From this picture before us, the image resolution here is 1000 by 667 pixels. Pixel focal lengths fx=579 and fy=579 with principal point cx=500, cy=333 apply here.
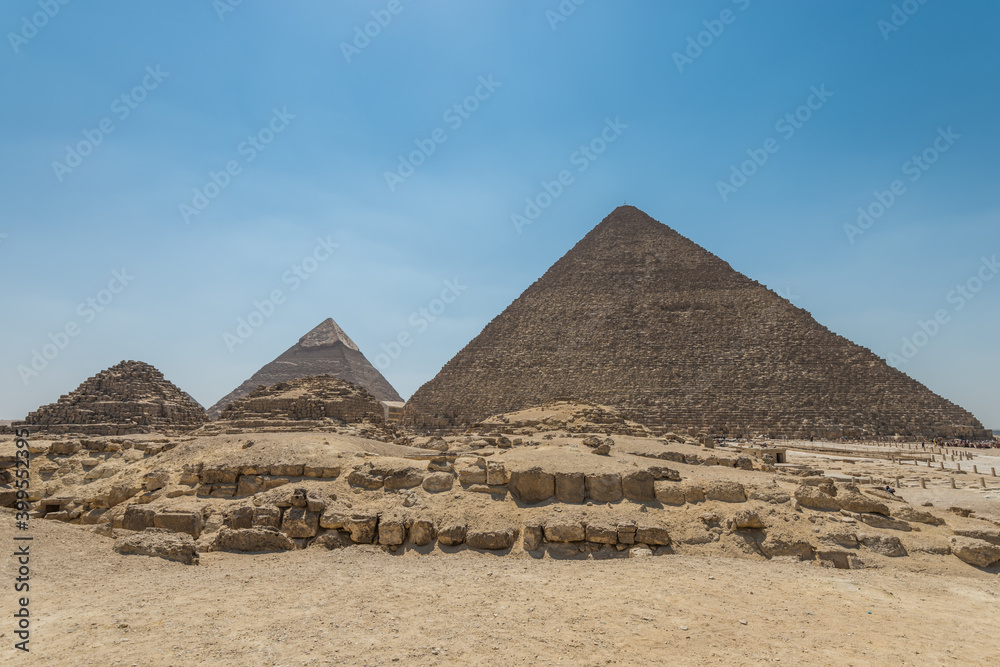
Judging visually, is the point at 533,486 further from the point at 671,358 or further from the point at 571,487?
the point at 671,358

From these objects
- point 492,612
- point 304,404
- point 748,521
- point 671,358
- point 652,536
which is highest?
point 671,358

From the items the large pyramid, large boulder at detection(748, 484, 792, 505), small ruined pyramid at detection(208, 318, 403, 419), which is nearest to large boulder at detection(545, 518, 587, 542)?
large boulder at detection(748, 484, 792, 505)

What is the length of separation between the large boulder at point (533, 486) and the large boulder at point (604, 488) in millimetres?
388

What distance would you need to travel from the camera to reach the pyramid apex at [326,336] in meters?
72.3

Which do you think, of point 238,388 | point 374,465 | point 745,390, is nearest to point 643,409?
point 745,390

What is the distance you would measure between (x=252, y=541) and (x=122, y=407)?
2618 cm

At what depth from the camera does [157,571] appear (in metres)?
4.76

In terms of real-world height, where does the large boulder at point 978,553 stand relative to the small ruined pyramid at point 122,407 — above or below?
below

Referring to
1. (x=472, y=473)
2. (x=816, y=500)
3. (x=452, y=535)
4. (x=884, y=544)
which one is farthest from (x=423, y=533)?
(x=884, y=544)

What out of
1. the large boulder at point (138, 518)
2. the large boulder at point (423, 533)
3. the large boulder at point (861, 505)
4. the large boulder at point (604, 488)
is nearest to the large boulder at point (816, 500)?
the large boulder at point (861, 505)

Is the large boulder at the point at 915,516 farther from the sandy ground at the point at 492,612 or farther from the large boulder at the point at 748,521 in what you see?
the large boulder at the point at 748,521

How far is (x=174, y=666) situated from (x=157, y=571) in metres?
2.07

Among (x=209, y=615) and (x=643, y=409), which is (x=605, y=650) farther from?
(x=643, y=409)

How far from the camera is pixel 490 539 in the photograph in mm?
5332
